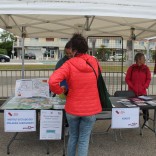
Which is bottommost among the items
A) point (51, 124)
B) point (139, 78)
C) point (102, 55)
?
point (51, 124)

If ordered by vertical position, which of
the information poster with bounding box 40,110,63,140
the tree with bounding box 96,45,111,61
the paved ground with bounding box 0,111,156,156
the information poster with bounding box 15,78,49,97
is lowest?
the paved ground with bounding box 0,111,156,156

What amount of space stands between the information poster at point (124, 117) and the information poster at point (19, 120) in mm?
1255

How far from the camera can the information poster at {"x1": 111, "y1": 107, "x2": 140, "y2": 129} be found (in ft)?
14.5

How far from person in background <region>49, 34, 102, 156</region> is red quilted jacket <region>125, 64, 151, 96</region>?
251 centimetres

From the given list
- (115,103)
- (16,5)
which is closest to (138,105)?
(115,103)

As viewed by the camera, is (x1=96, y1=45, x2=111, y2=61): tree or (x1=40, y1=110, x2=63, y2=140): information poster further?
(x1=96, y1=45, x2=111, y2=61): tree

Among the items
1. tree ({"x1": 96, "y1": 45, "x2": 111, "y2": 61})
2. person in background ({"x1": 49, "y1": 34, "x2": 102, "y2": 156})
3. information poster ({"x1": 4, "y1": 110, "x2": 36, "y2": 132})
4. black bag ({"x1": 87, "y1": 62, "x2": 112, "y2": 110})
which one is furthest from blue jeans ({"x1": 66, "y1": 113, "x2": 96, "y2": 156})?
tree ({"x1": 96, "y1": 45, "x2": 111, "y2": 61})

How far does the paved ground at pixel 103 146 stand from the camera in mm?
4590

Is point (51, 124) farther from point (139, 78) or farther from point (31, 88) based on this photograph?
point (139, 78)

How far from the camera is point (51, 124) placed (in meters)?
4.28

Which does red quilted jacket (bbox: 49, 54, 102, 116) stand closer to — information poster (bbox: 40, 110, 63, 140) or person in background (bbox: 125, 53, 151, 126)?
information poster (bbox: 40, 110, 63, 140)

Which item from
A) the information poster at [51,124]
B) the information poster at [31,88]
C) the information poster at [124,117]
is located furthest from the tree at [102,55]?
the information poster at [51,124]

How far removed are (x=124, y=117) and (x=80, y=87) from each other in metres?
1.51

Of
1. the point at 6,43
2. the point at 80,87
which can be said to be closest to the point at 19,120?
the point at 80,87
